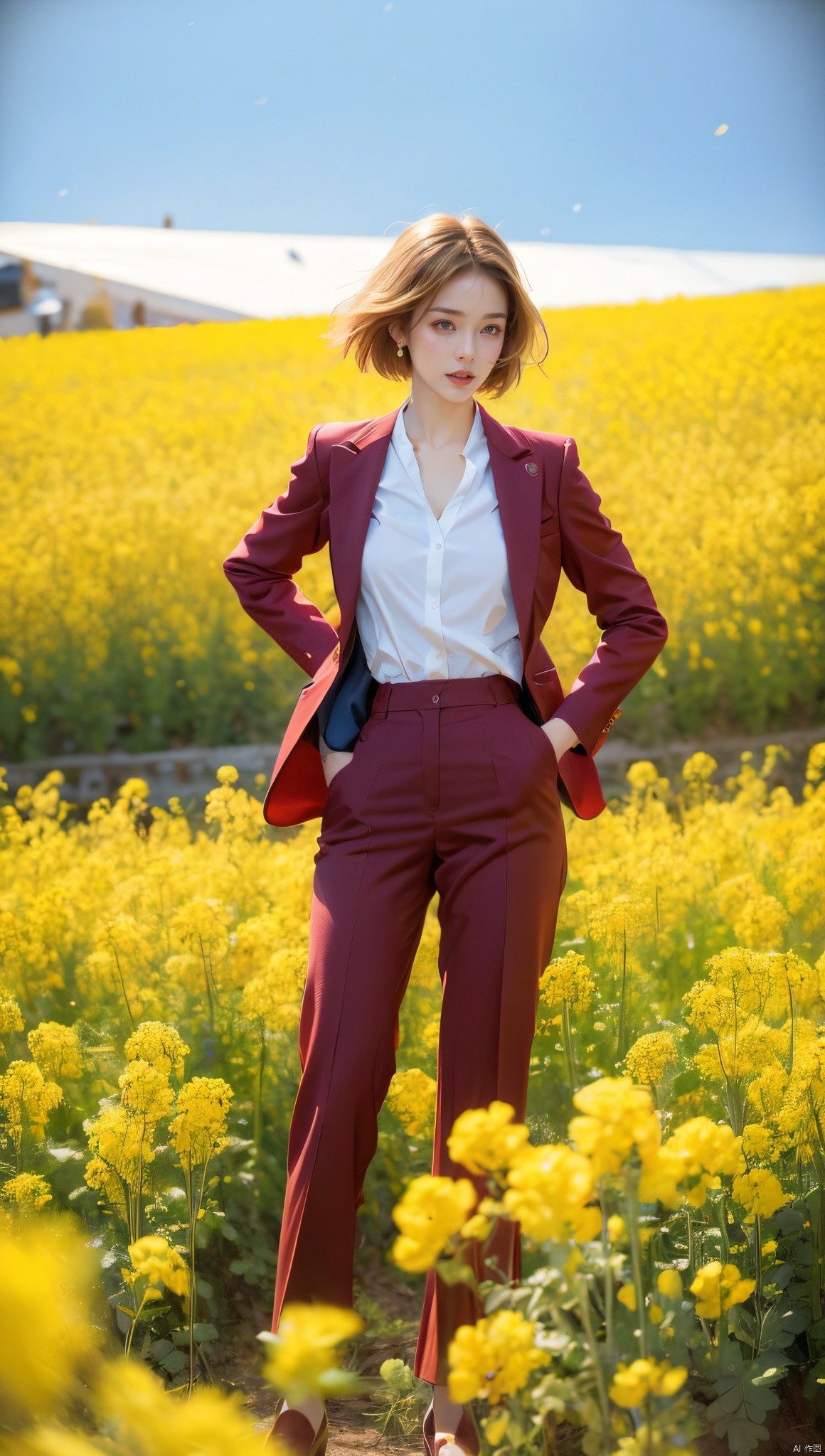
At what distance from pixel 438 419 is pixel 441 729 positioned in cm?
53

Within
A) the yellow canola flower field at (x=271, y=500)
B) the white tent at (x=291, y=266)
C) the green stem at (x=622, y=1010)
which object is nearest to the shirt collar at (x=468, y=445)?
the green stem at (x=622, y=1010)

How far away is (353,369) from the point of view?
6.11 m

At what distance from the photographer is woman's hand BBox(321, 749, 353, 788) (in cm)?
172

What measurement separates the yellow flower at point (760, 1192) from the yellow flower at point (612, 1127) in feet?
2.72

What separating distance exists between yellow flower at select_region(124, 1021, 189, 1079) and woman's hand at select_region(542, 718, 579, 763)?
1.91 ft

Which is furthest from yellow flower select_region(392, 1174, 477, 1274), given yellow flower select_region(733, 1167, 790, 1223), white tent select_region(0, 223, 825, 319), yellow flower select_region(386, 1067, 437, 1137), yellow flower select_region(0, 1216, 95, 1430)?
white tent select_region(0, 223, 825, 319)

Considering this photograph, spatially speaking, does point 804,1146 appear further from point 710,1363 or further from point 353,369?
point 353,369

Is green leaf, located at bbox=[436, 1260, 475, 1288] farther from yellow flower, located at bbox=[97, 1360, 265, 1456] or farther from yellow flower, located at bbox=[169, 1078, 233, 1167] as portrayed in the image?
yellow flower, located at bbox=[169, 1078, 233, 1167]

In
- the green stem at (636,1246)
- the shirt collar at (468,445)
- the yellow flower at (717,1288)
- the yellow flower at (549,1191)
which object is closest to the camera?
the yellow flower at (549,1191)

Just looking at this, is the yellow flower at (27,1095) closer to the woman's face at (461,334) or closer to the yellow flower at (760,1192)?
the yellow flower at (760,1192)

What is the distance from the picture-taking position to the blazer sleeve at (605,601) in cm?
175

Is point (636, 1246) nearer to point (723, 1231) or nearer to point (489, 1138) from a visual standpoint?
point (489, 1138)

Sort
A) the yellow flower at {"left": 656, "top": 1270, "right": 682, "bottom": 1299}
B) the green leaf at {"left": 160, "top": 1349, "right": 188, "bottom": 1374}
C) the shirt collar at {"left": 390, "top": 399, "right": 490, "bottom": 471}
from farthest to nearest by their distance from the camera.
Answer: the green leaf at {"left": 160, "top": 1349, "right": 188, "bottom": 1374}
the shirt collar at {"left": 390, "top": 399, "right": 490, "bottom": 471}
the yellow flower at {"left": 656, "top": 1270, "right": 682, "bottom": 1299}

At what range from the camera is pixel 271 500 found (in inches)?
207
